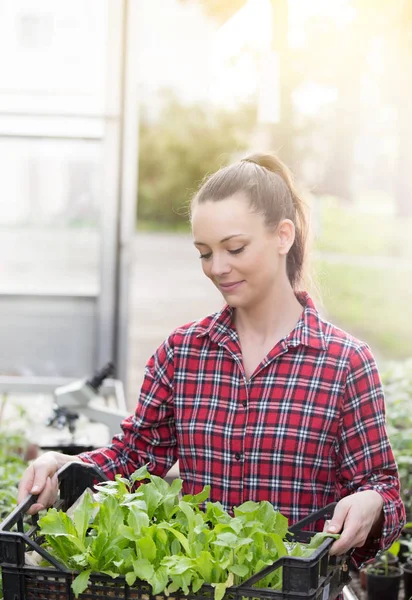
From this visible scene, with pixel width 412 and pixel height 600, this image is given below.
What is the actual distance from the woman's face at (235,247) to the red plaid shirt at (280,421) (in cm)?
16

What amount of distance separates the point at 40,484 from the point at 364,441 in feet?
2.07

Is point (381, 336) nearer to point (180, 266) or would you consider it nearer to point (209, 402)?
point (180, 266)

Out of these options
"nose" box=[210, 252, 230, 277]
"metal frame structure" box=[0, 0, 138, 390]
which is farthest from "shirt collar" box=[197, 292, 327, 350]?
"metal frame structure" box=[0, 0, 138, 390]

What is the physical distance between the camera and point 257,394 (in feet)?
6.19

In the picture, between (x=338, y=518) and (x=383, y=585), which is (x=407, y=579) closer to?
(x=383, y=585)

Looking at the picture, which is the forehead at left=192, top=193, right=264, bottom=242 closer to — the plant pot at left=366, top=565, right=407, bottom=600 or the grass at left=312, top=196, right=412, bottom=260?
the plant pot at left=366, top=565, right=407, bottom=600

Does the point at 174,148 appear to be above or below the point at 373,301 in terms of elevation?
above

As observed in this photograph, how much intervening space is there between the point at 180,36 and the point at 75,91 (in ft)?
41.1

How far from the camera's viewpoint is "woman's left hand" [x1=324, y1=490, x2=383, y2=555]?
1481mm

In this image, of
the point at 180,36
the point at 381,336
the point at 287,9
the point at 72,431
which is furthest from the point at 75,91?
the point at 180,36

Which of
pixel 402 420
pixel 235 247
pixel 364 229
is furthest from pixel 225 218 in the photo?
pixel 364 229

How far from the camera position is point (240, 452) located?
188 cm

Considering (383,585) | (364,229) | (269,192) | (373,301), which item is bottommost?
(373,301)

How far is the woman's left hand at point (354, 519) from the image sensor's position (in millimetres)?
1481
